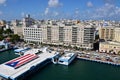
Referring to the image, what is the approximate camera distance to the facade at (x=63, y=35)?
1515 inches

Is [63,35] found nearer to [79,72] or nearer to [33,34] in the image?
[33,34]

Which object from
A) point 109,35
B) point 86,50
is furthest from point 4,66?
point 109,35

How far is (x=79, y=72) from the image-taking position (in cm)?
2620

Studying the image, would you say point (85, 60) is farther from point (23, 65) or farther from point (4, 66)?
point (4, 66)

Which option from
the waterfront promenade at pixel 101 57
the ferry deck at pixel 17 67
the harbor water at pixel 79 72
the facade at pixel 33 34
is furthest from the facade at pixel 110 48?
the facade at pixel 33 34

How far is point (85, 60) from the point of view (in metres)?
32.7

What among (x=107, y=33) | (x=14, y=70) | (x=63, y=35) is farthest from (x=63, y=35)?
(x=14, y=70)

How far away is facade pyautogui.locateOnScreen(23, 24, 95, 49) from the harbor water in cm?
898

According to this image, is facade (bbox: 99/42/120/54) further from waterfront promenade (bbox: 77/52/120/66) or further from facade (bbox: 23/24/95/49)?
facade (bbox: 23/24/95/49)

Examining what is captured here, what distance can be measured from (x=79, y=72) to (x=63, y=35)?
17.1 meters

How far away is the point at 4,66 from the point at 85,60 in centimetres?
1604

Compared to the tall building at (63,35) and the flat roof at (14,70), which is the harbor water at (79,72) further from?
the tall building at (63,35)

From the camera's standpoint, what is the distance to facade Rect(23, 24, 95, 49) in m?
38.5

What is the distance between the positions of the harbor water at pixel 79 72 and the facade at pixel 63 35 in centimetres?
898
